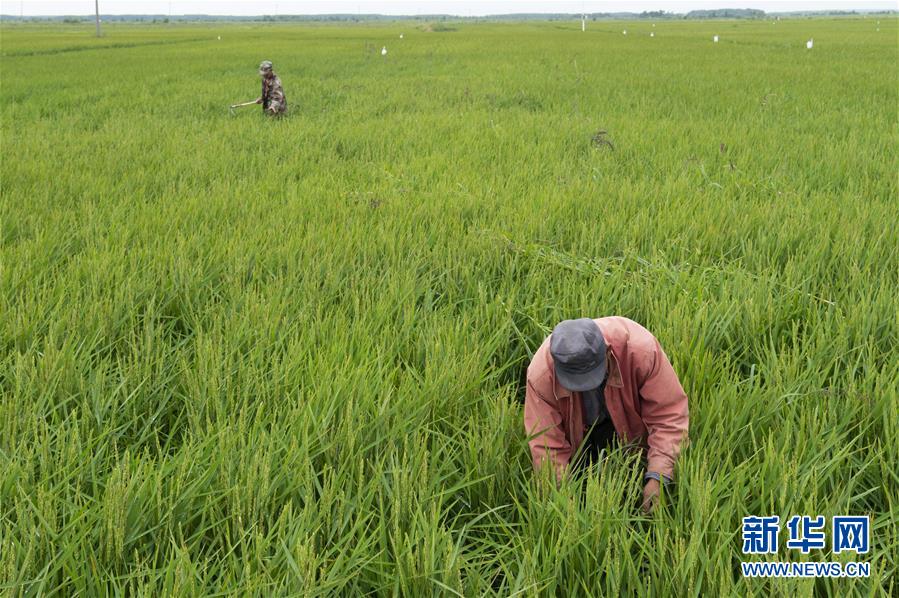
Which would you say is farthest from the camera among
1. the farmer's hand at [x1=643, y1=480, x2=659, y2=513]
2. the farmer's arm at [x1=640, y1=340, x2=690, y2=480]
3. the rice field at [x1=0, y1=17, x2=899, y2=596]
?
the farmer's arm at [x1=640, y1=340, x2=690, y2=480]

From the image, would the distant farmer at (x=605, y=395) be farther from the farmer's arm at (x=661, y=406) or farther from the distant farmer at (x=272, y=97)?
the distant farmer at (x=272, y=97)

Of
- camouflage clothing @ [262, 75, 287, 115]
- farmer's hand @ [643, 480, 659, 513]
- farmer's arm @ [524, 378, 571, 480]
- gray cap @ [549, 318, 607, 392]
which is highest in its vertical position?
camouflage clothing @ [262, 75, 287, 115]

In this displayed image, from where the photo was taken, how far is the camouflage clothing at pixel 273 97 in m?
7.59

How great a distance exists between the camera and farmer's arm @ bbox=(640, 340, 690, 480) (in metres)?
1.60

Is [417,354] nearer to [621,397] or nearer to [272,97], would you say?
[621,397]

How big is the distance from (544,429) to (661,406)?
1.01 ft

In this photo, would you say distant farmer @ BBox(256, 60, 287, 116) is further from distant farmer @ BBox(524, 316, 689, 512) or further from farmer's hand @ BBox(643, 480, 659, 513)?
farmer's hand @ BBox(643, 480, 659, 513)

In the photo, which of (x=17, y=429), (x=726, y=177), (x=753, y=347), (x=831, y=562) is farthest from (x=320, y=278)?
(x=726, y=177)

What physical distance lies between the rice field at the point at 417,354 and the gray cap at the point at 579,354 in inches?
8.5

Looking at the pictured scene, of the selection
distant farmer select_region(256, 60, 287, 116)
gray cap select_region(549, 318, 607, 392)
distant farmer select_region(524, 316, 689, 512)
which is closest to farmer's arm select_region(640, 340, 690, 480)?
distant farmer select_region(524, 316, 689, 512)

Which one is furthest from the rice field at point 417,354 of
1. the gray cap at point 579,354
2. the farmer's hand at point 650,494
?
the gray cap at point 579,354

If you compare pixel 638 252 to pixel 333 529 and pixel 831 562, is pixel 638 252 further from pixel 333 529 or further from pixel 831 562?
pixel 333 529

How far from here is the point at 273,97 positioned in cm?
768

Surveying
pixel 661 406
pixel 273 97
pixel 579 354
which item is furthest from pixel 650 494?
pixel 273 97
